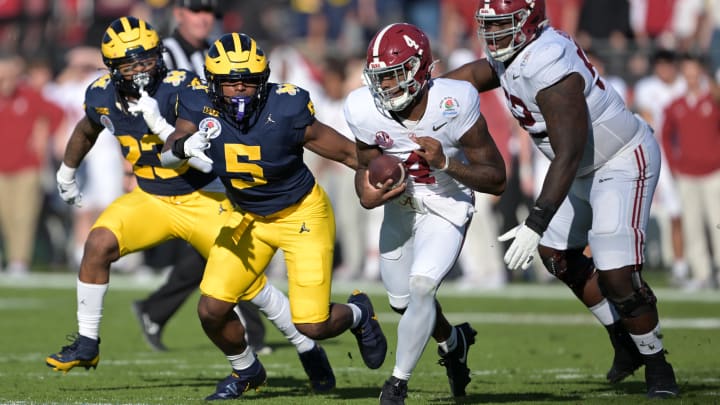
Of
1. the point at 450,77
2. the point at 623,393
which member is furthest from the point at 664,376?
the point at 450,77

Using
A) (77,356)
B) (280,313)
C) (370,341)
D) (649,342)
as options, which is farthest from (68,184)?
(649,342)

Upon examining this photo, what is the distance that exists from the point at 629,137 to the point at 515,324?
395 cm

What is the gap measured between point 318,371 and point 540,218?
1.67 meters

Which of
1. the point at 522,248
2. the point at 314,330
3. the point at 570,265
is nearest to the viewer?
the point at 522,248

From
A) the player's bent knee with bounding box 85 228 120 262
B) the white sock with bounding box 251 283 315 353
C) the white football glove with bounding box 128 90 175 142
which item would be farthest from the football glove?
the white sock with bounding box 251 283 315 353

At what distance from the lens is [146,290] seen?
503 inches

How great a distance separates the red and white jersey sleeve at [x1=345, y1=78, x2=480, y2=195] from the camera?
602 cm

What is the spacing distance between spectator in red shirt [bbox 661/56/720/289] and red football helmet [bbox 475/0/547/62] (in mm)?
6476

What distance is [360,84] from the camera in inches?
526

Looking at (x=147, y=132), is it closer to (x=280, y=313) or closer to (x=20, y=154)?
(x=280, y=313)

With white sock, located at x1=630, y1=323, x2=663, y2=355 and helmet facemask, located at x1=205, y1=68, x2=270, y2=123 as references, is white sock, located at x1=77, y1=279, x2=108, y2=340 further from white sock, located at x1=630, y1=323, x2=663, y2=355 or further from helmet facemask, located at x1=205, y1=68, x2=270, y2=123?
white sock, located at x1=630, y1=323, x2=663, y2=355

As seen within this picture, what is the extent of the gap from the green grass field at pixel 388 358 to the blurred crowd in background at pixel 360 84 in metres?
0.94

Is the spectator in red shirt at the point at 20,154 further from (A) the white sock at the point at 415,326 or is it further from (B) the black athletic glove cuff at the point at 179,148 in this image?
(A) the white sock at the point at 415,326

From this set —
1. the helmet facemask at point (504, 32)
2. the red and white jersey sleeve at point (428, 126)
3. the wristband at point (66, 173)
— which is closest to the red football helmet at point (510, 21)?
the helmet facemask at point (504, 32)
